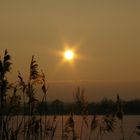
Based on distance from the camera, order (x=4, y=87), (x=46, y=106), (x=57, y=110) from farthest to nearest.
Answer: (x=57, y=110), (x=46, y=106), (x=4, y=87)

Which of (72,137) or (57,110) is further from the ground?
(57,110)

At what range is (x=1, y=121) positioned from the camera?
→ 22.2 feet

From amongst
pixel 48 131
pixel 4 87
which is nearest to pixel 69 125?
pixel 48 131

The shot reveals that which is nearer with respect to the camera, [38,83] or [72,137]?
[38,83]

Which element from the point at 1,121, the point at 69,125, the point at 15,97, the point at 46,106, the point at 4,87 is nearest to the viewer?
the point at 4,87

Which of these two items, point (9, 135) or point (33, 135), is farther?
point (33, 135)

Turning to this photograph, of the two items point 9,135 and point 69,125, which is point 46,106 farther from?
point 9,135

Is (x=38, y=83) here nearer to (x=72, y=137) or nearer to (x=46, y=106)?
(x=46, y=106)

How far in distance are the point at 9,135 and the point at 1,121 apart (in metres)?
0.32

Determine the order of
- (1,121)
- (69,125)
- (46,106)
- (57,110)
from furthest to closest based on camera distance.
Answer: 1. (57,110)
2. (69,125)
3. (46,106)
4. (1,121)

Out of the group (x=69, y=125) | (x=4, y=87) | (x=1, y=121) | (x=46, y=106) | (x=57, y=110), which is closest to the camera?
(x=4, y=87)

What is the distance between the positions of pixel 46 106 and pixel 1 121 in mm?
1664

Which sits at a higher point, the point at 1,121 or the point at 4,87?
the point at 4,87

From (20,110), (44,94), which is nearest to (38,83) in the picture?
(44,94)
